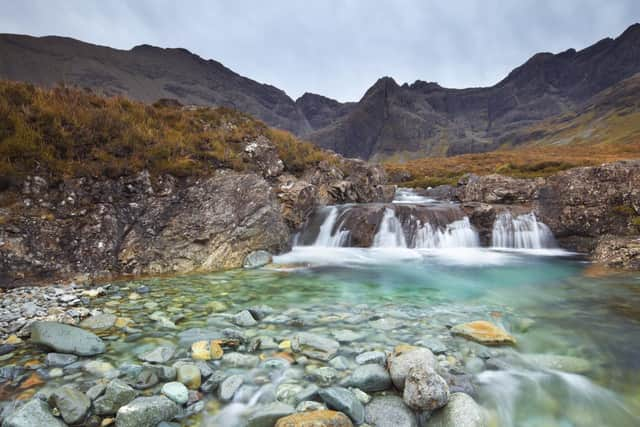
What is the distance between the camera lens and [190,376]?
11.6ft

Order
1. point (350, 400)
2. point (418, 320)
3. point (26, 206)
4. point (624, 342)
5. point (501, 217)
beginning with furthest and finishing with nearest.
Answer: point (501, 217)
point (26, 206)
point (418, 320)
point (624, 342)
point (350, 400)

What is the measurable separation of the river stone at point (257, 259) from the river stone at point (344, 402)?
24.6 ft

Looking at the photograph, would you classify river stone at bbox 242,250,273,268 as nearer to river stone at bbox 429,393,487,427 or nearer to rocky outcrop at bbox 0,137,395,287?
rocky outcrop at bbox 0,137,395,287

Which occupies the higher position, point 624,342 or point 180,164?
point 180,164

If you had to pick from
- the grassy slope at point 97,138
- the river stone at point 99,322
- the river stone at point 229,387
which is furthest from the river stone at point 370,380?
the grassy slope at point 97,138

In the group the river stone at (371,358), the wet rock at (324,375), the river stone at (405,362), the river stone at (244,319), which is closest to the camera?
the river stone at (405,362)

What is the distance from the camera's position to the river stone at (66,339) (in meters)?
3.96

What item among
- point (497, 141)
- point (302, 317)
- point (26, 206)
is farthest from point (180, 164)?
point (497, 141)

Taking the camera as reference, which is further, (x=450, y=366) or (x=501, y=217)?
(x=501, y=217)

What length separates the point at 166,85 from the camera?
154 metres

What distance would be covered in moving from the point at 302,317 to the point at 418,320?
7.43ft

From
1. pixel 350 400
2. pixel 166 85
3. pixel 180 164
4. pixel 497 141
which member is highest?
pixel 166 85

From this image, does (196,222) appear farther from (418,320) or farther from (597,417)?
(597,417)

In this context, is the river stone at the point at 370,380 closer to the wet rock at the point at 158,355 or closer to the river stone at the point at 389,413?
the river stone at the point at 389,413
